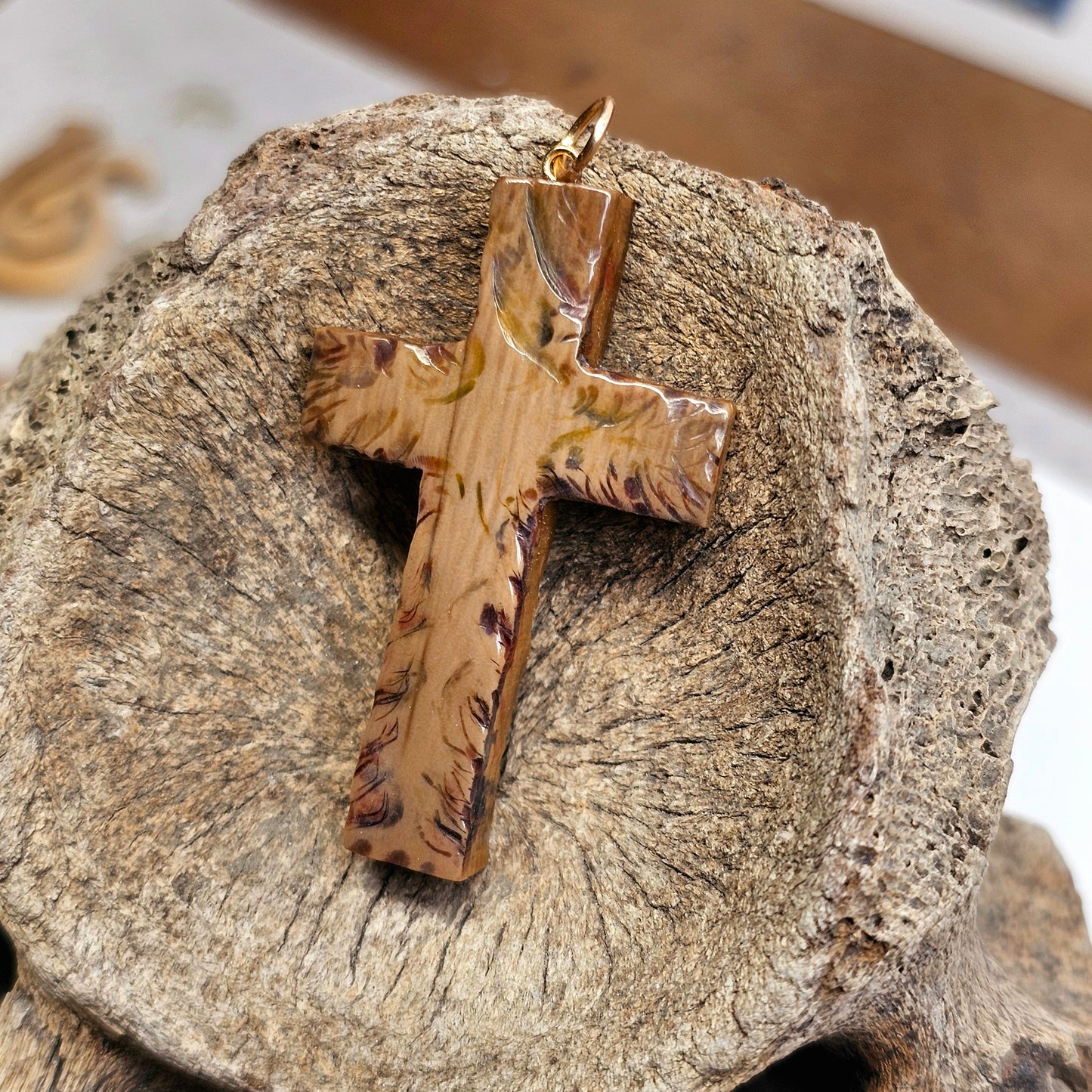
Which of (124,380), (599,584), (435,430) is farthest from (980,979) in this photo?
(124,380)

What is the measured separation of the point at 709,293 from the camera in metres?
0.95

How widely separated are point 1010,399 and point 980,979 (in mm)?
977

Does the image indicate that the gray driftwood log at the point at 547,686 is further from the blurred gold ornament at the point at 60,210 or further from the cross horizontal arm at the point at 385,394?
the blurred gold ornament at the point at 60,210

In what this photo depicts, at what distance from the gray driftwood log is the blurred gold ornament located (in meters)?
1.15

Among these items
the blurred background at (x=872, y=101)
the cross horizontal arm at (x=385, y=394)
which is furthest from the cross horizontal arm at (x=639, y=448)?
the blurred background at (x=872, y=101)

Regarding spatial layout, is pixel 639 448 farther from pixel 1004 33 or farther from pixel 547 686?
pixel 1004 33

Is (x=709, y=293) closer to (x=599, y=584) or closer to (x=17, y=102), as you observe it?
(x=599, y=584)

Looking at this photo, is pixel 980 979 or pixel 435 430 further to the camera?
pixel 980 979

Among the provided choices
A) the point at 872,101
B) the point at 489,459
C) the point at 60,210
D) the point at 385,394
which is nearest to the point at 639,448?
the point at 489,459

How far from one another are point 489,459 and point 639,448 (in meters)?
0.14

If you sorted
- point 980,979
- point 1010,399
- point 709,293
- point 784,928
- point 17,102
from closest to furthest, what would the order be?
point 784,928, point 709,293, point 980,979, point 1010,399, point 17,102

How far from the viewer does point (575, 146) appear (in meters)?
0.93

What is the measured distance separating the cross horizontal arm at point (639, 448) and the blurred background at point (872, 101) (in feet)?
2.53

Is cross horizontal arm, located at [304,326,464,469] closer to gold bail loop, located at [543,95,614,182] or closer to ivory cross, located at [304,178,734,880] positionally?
ivory cross, located at [304,178,734,880]
